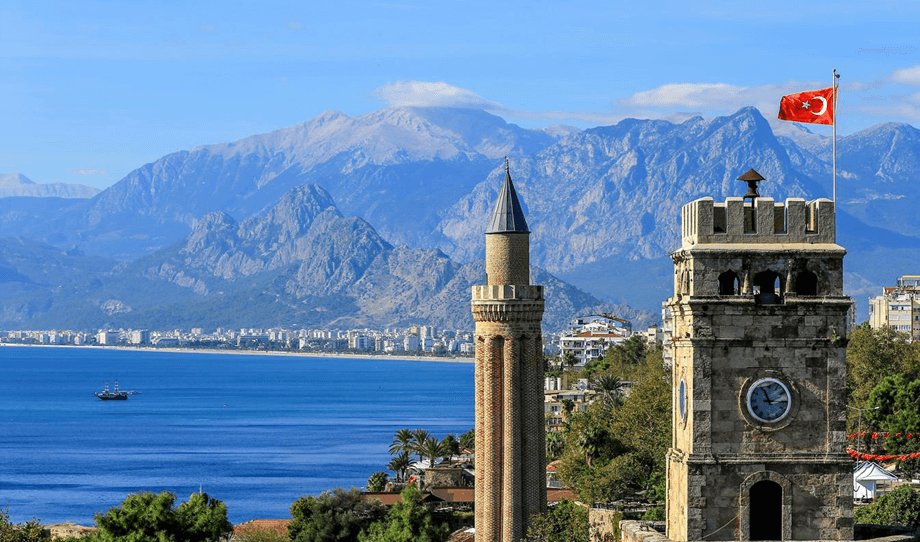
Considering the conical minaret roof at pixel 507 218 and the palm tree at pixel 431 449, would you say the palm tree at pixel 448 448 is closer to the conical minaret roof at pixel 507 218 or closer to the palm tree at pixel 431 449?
the palm tree at pixel 431 449

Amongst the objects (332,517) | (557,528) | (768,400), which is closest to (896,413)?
(557,528)

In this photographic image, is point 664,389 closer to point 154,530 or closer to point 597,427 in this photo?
point 597,427

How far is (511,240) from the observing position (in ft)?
248

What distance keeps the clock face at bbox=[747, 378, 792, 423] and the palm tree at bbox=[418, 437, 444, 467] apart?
4635 inches

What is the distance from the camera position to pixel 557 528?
7512 cm

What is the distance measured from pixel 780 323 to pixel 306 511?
71.9m

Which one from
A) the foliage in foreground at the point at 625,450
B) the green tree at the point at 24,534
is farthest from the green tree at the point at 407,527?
the green tree at the point at 24,534

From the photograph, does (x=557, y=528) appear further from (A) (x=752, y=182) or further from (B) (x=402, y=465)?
(B) (x=402, y=465)

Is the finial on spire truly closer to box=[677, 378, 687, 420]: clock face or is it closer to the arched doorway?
box=[677, 378, 687, 420]: clock face

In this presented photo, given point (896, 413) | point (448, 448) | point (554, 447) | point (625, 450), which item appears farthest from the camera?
point (448, 448)

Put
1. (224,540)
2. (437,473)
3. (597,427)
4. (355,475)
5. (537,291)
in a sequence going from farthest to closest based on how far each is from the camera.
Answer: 1. (355,475)
2. (437,473)
3. (597,427)
4. (224,540)
5. (537,291)

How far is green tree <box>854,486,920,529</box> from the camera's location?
67750mm

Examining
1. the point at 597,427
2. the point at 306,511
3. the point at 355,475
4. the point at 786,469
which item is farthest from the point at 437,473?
the point at 786,469

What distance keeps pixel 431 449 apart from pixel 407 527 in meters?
58.5
